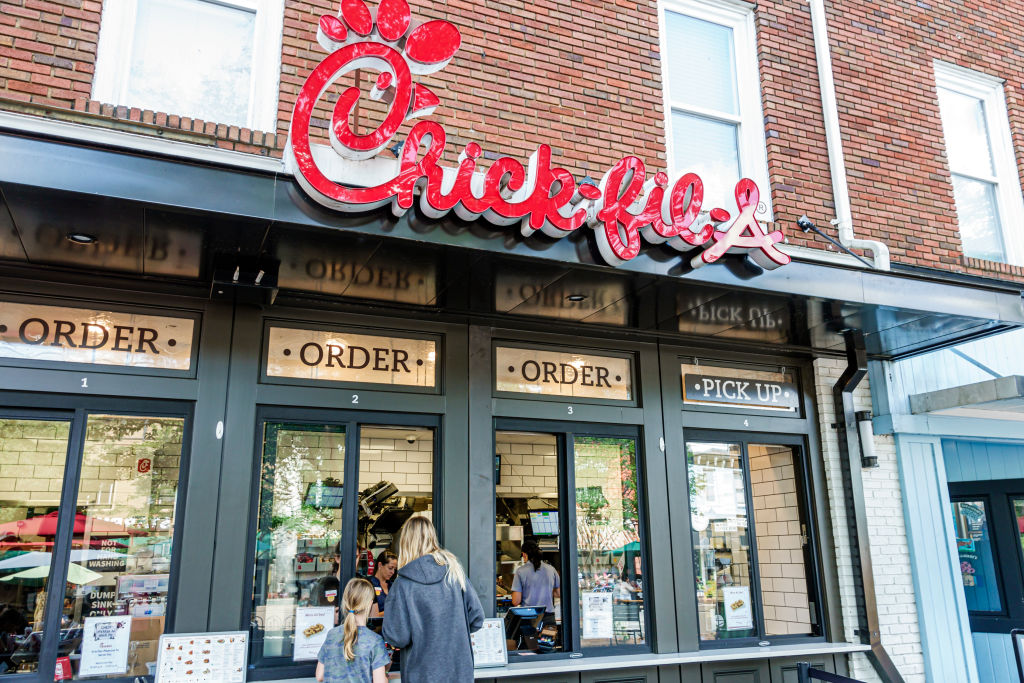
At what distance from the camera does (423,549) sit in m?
5.11

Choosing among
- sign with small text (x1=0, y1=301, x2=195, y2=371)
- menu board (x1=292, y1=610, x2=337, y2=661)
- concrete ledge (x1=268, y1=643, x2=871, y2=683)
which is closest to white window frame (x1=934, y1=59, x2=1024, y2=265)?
concrete ledge (x1=268, y1=643, x2=871, y2=683)

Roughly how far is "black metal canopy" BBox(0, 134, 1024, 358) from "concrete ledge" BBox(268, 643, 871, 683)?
2743mm

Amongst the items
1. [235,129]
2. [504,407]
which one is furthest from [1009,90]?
[235,129]

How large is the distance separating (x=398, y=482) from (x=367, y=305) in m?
4.45

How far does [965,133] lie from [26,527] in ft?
34.7

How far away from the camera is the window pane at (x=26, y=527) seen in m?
5.43

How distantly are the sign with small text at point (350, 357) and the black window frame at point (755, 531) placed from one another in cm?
257

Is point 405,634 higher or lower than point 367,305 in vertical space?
lower

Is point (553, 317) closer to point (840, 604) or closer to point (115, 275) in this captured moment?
point (115, 275)

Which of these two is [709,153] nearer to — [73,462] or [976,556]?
[976,556]

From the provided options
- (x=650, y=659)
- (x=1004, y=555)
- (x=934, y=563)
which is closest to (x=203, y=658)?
(x=650, y=659)

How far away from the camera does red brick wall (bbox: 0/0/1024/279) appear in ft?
18.0

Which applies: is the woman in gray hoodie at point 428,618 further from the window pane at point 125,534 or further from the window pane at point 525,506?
the window pane at point 525,506

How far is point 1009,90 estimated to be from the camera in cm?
956
